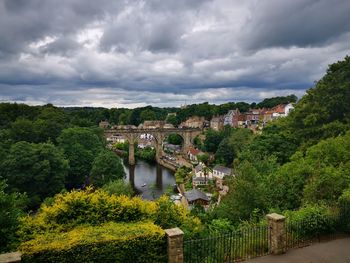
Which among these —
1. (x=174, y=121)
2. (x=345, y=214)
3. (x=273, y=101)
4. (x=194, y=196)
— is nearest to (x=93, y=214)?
(x=345, y=214)

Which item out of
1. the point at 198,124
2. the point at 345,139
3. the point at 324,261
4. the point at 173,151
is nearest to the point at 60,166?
the point at 345,139

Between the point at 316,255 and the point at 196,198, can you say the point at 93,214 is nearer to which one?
the point at 316,255

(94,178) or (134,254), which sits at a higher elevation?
(134,254)

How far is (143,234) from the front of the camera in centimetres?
783

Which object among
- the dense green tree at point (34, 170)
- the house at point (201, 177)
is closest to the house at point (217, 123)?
the house at point (201, 177)

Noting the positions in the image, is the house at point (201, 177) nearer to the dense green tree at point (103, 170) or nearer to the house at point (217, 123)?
the dense green tree at point (103, 170)

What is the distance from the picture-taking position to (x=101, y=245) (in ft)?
24.4

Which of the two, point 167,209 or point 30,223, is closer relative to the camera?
point 30,223

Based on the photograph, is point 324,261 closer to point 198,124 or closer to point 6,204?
point 6,204

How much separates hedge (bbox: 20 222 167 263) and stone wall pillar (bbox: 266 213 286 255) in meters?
3.13

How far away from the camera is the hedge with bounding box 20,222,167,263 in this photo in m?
7.09

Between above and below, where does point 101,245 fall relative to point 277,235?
above

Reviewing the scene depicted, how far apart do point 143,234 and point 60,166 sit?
25.4m

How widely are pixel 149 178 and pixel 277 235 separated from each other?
47.6 m
